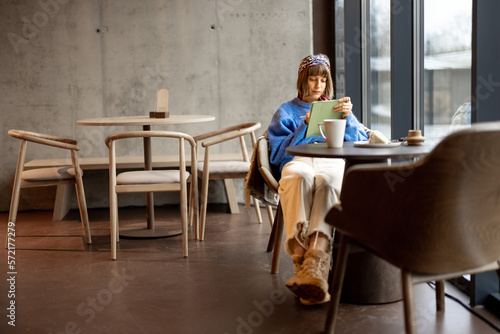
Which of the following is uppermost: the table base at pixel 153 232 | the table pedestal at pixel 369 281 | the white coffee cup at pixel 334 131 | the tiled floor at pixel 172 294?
the white coffee cup at pixel 334 131

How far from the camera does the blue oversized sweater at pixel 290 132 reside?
3.46 meters

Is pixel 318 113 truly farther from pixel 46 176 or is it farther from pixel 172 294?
pixel 46 176

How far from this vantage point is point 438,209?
5.98ft

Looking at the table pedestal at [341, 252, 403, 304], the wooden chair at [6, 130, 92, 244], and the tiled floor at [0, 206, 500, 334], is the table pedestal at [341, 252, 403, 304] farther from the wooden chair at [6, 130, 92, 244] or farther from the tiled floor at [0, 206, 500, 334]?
the wooden chair at [6, 130, 92, 244]

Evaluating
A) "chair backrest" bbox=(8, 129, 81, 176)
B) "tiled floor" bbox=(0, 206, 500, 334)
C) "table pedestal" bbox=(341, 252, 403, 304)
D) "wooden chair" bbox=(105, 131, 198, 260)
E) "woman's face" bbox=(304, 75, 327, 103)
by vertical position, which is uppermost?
"woman's face" bbox=(304, 75, 327, 103)

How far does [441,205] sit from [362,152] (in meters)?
0.83

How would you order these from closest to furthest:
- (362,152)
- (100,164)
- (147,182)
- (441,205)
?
1. (441,205)
2. (362,152)
3. (147,182)
4. (100,164)

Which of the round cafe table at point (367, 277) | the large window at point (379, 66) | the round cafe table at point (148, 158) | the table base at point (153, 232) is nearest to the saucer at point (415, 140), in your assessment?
the round cafe table at point (367, 277)

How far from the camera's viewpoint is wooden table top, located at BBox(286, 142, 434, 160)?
2531 mm

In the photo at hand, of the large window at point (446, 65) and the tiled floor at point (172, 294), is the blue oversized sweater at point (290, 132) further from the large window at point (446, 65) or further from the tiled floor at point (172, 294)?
the tiled floor at point (172, 294)

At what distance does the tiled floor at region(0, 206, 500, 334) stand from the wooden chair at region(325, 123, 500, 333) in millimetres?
695

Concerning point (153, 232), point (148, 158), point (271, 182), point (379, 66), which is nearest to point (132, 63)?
point (148, 158)

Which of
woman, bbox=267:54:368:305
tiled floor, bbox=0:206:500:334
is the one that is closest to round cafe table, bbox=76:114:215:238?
tiled floor, bbox=0:206:500:334

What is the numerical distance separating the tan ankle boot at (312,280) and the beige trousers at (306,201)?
0.11m
